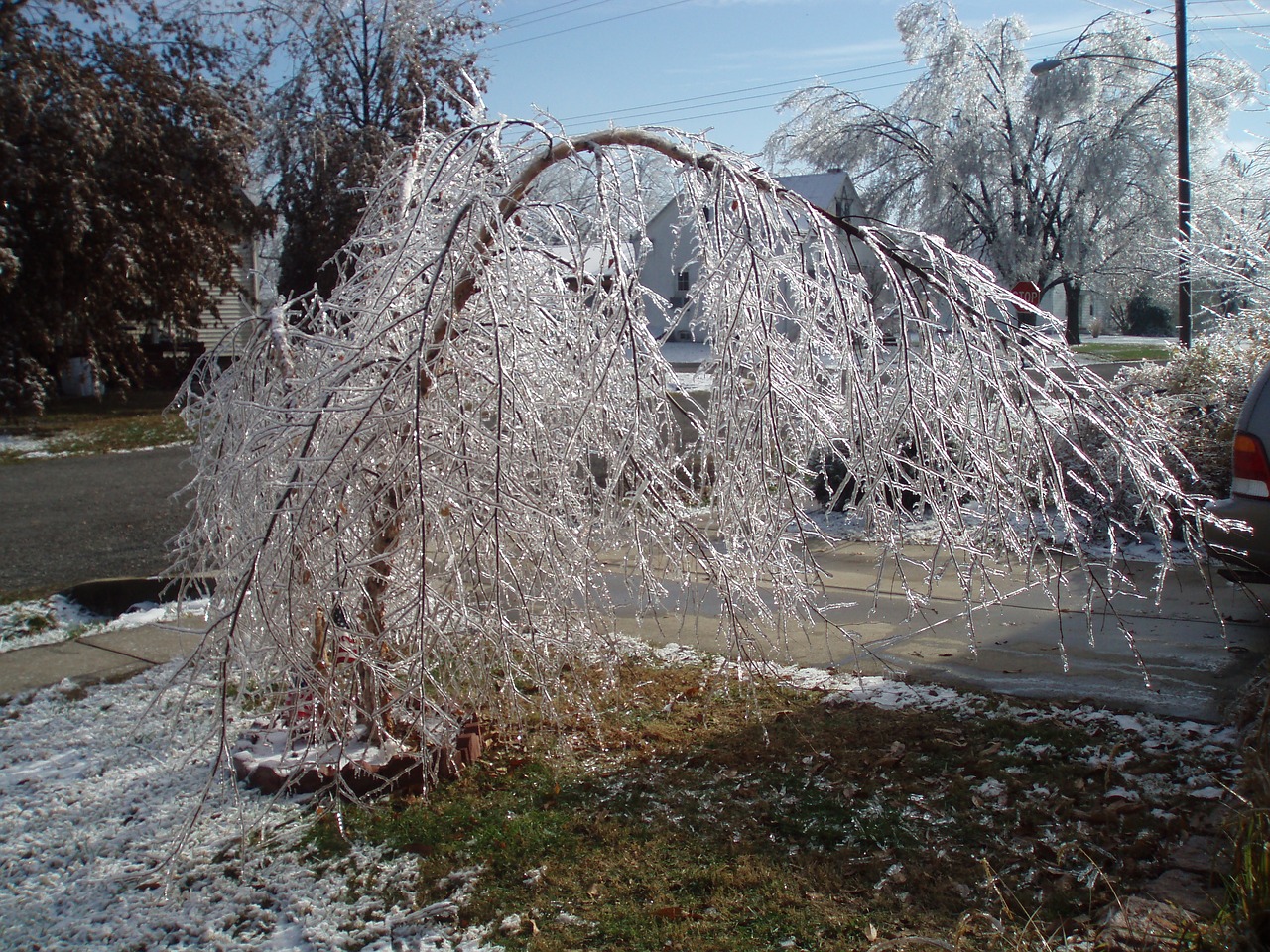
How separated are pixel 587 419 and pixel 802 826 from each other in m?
1.63

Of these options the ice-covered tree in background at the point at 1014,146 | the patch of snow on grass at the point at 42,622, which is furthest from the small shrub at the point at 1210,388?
the ice-covered tree in background at the point at 1014,146

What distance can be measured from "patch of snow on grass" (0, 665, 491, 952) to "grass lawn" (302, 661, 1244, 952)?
0.14 meters

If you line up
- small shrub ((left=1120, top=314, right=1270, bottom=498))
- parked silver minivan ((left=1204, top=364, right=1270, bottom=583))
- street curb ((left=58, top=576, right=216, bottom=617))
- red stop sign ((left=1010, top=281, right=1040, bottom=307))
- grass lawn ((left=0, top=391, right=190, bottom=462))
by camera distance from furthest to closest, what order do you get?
grass lawn ((left=0, top=391, right=190, bottom=462)) → small shrub ((left=1120, top=314, right=1270, bottom=498)) → red stop sign ((left=1010, top=281, right=1040, bottom=307)) → street curb ((left=58, top=576, right=216, bottom=617)) → parked silver minivan ((left=1204, top=364, right=1270, bottom=583))

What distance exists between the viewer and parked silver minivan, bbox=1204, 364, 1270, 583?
16.3 feet

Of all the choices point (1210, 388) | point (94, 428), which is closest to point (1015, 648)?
point (1210, 388)

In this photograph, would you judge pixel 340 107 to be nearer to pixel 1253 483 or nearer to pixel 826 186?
pixel 826 186

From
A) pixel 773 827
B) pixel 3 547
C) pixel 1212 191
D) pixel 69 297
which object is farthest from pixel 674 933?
pixel 1212 191

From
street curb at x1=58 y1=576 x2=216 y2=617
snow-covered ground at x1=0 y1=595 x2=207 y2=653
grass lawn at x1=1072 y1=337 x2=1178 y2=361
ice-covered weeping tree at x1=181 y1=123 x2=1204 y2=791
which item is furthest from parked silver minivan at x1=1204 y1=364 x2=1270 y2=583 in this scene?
street curb at x1=58 y1=576 x2=216 y2=617

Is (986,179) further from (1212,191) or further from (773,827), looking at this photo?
(773,827)

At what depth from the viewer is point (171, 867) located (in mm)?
2688

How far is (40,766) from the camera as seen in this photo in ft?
13.7

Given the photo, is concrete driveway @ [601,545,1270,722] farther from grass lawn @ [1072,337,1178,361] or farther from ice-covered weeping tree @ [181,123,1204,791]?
grass lawn @ [1072,337,1178,361]

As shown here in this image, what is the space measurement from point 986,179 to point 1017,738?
26.8 m

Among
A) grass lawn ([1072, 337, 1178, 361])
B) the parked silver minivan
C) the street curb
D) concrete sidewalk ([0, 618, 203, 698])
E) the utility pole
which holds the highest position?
the utility pole
